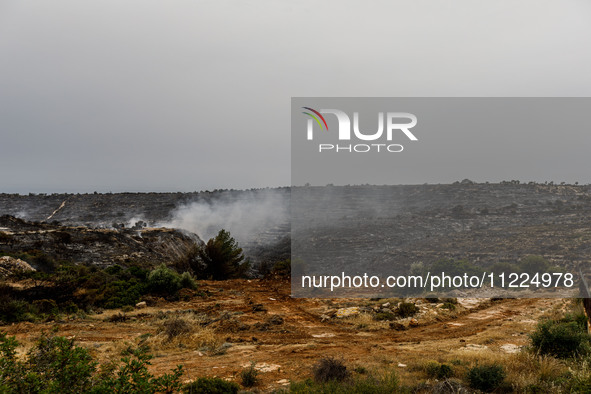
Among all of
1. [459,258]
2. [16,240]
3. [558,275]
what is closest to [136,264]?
[16,240]

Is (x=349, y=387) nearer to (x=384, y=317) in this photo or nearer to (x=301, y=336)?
(x=301, y=336)

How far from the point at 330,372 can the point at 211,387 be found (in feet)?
6.23

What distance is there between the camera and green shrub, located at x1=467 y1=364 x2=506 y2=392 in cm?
548

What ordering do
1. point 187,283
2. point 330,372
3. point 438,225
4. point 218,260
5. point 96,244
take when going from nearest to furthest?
point 330,372
point 187,283
point 96,244
point 218,260
point 438,225

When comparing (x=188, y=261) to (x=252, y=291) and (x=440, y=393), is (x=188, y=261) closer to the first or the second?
(x=252, y=291)

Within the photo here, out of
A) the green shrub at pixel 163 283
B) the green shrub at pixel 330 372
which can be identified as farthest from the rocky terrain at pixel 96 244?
the green shrub at pixel 330 372

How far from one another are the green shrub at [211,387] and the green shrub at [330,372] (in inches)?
52.5

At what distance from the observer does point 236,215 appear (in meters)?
36.4

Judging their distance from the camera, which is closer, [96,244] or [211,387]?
[211,387]

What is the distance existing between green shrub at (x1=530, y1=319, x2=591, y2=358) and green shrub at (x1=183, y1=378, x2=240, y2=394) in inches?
224

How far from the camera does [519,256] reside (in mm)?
19641

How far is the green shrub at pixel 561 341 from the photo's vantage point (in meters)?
6.71

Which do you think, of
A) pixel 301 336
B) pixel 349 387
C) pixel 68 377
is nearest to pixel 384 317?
pixel 301 336

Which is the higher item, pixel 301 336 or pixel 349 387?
pixel 349 387
